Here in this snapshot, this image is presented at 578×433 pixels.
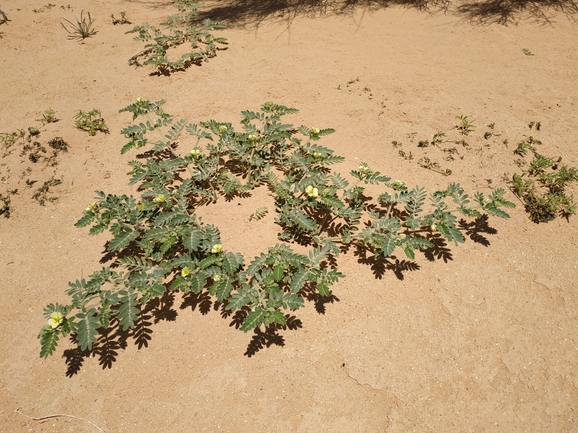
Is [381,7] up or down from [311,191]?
up

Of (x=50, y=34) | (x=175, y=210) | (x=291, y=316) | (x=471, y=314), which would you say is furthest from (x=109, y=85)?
(x=471, y=314)

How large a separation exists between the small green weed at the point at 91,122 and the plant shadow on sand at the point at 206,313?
6.28ft

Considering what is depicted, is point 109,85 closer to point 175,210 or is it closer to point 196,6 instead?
point 196,6

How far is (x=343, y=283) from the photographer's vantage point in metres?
2.90

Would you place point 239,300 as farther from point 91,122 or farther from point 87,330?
point 91,122

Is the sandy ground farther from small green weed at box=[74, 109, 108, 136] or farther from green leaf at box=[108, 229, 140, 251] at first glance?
green leaf at box=[108, 229, 140, 251]

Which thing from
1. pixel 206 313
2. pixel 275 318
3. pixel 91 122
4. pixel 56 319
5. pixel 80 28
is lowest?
pixel 206 313

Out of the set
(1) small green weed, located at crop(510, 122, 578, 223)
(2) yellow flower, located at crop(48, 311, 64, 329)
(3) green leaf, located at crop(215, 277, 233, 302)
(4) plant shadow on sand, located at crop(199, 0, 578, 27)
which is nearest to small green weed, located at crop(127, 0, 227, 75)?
(4) plant shadow on sand, located at crop(199, 0, 578, 27)

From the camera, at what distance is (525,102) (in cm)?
454

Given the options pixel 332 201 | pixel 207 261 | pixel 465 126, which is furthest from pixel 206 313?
pixel 465 126

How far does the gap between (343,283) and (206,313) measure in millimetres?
1091

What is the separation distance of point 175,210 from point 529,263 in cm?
296

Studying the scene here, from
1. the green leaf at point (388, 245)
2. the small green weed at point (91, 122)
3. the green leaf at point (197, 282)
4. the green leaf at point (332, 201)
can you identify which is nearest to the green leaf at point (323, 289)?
the green leaf at point (388, 245)

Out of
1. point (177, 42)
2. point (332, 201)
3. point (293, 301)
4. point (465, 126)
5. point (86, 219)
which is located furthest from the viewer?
point (177, 42)
